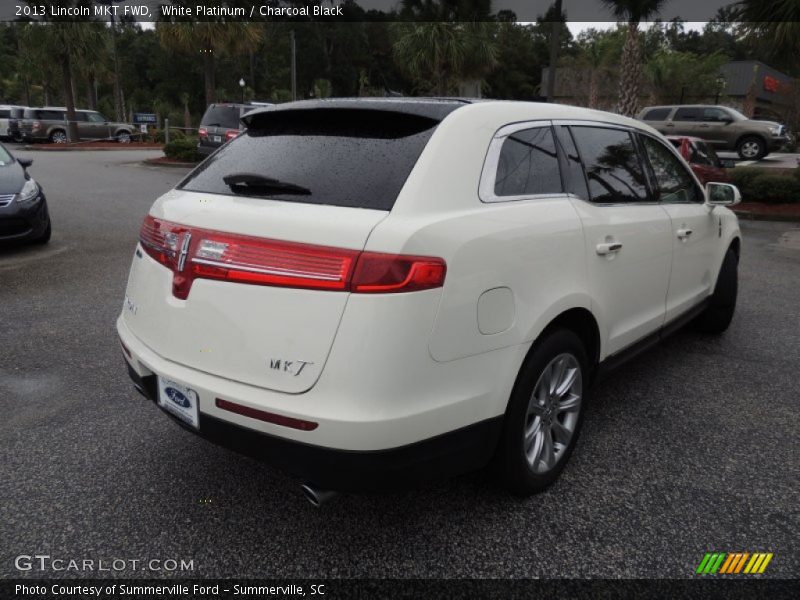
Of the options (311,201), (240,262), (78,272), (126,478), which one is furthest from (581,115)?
(78,272)

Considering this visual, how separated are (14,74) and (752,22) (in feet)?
243

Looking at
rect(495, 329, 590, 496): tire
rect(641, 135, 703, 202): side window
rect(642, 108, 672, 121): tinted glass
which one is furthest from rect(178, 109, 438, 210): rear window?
rect(642, 108, 672, 121): tinted glass

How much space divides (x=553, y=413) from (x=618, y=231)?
3.14ft

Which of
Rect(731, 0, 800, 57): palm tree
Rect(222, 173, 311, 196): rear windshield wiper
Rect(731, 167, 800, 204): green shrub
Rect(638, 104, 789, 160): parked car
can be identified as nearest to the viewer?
Rect(222, 173, 311, 196): rear windshield wiper

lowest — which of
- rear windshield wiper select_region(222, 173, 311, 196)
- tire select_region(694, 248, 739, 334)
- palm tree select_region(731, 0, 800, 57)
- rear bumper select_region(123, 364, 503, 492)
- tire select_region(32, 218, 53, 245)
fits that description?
tire select_region(32, 218, 53, 245)

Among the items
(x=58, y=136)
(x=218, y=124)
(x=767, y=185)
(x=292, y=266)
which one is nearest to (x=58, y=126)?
(x=58, y=136)

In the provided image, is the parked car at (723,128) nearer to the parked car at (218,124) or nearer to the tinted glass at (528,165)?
the parked car at (218,124)

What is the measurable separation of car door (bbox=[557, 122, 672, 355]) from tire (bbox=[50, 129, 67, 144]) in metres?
32.7

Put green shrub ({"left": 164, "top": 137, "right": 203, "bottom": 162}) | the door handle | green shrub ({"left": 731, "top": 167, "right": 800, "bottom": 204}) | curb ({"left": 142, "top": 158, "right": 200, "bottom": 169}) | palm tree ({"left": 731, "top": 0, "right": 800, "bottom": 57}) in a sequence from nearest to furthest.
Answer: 1. the door handle
2. palm tree ({"left": 731, "top": 0, "right": 800, "bottom": 57})
3. green shrub ({"left": 731, "top": 167, "right": 800, "bottom": 204})
4. curb ({"left": 142, "top": 158, "right": 200, "bottom": 169})
5. green shrub ({"left": 164, "top": 137, "right": 203, "bottom": 162})

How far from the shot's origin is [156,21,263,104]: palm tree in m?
22.3

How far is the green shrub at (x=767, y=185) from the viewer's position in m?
12.9

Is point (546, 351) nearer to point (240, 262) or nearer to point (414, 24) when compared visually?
point (240, 262)

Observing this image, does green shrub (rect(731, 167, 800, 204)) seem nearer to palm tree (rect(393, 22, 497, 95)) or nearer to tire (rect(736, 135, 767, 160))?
tire (rect(736, 135, 767, 160))

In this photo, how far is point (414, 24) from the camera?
2073cm
